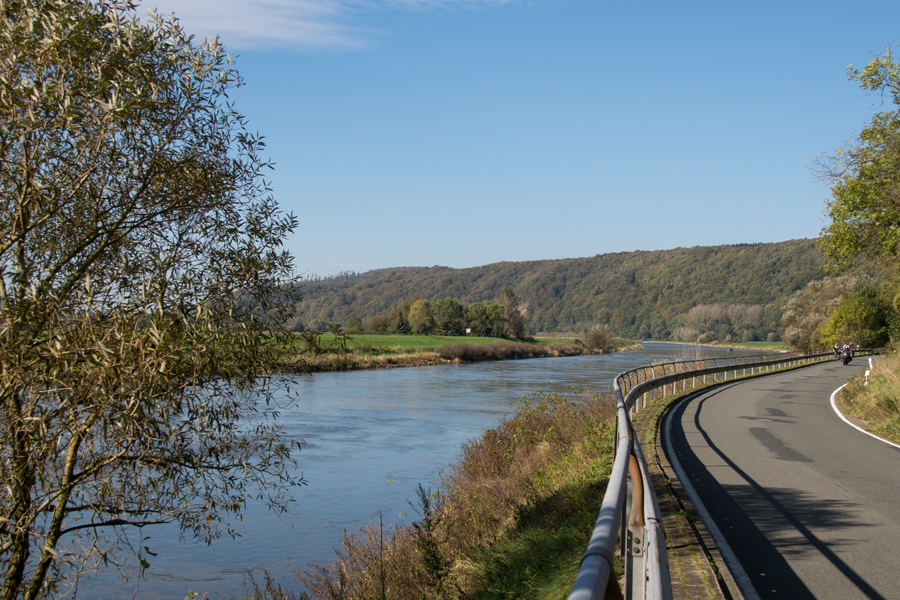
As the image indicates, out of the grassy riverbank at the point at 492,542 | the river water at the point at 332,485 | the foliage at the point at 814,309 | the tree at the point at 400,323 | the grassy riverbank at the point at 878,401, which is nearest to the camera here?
the grassy riverbank at the point at 492,542

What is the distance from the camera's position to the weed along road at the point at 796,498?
17.6 ft

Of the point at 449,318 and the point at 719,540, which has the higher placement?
the point at 449,318

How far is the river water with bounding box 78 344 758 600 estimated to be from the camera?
10422 mm

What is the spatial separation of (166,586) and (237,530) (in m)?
2.79

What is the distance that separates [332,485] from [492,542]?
7666 mm

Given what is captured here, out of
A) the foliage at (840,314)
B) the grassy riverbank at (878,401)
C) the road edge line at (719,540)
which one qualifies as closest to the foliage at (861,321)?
the foliage at (840,314)

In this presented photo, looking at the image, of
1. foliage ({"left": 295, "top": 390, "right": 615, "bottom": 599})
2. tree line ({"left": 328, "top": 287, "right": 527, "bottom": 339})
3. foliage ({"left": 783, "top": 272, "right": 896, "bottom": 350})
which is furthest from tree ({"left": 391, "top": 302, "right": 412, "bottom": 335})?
foliage ({"left": 295, "top": 390, "right": 615, "bottom": 599})

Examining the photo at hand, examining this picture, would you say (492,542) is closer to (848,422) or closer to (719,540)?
(719,540)

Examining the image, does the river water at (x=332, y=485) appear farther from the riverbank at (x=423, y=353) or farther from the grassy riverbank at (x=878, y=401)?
the grassy riverbank at (x=878, y=401)

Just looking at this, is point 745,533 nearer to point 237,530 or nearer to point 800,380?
point 237,530

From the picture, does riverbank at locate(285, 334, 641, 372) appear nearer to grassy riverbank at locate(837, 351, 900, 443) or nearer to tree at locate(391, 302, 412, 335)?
tree at locate(391, 302, 412, 335)

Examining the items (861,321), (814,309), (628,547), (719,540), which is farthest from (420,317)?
(628,547)

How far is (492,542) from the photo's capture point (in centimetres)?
862

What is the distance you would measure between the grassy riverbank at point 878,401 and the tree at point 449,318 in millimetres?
92041
